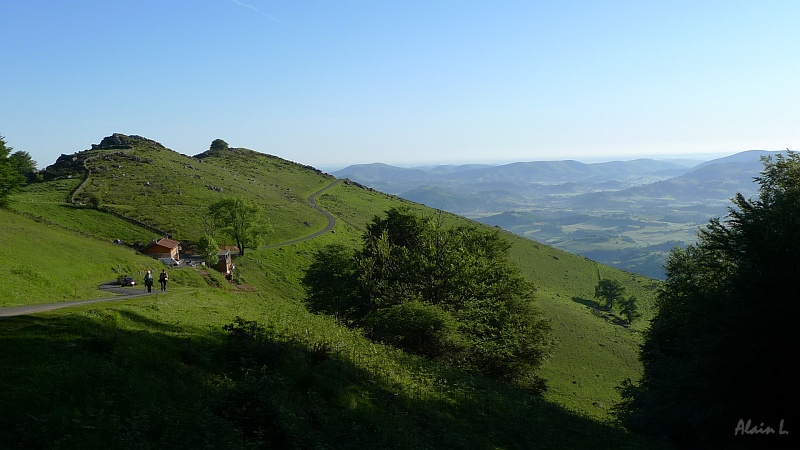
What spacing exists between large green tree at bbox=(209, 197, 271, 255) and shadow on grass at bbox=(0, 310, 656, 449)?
177 ft

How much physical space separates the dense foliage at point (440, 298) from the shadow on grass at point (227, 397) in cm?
642

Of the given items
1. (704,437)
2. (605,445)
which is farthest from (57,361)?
(704,437)

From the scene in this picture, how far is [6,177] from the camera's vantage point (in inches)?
1989

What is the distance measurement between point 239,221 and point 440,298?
46.5m

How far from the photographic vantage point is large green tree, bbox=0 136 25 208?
50.0 m

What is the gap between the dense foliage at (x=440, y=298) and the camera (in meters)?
28.8

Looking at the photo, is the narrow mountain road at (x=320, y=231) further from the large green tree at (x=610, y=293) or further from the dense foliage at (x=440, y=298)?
the large green tree at (x=610, y=293)

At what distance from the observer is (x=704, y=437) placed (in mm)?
17750

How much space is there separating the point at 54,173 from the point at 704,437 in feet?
422

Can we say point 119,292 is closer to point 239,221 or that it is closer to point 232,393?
point 232,393

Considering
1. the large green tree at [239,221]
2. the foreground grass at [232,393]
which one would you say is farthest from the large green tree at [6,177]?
the foreground grass at [232,393]

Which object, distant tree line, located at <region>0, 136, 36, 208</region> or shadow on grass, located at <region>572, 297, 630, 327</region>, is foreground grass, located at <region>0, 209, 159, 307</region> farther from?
shadow on grass, located at <region>572, 297, 630, 327</region>

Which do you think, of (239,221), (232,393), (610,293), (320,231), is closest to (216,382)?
(232,393)

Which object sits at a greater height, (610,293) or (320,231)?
(320,231)
